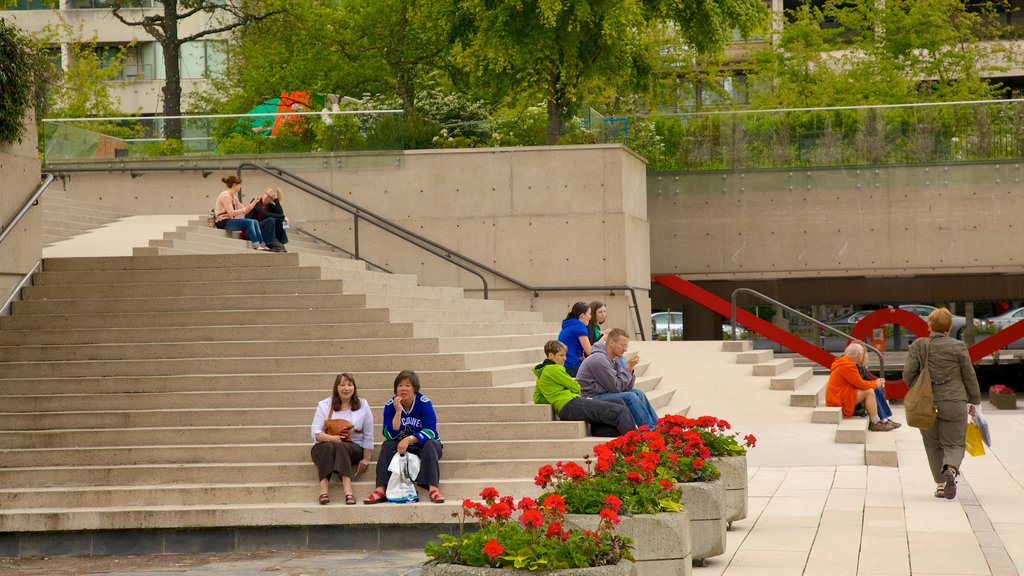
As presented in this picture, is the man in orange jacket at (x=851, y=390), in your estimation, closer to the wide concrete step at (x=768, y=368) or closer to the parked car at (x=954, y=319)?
the wide concrete step at (x=768, y=368)

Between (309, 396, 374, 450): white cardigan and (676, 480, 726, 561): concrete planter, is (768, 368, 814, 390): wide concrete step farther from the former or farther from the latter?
(676, 480, 726, 561): concrete planter

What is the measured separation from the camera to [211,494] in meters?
11.5

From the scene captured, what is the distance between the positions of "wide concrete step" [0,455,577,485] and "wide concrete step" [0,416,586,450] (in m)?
0.33

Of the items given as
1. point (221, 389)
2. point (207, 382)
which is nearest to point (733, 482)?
point (221, 389)

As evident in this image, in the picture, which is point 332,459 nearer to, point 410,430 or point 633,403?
point 410,430

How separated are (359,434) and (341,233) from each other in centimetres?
1111

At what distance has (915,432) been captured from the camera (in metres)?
18.3

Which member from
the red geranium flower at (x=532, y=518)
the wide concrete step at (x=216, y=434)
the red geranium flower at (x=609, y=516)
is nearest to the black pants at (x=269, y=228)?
the wide concrete step at (x=216, y=434)

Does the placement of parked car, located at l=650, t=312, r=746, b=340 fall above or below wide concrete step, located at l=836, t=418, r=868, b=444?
above

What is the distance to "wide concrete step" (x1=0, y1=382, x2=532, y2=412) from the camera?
1284 cm

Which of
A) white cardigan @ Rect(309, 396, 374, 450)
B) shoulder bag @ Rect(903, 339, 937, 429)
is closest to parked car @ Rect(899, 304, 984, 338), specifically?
shoulder bag @ Rect(903, 339, 937, 429)

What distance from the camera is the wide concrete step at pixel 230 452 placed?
12.0 metres

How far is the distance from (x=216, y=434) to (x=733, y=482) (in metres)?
5.17

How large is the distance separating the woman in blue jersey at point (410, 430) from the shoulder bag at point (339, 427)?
43cm
